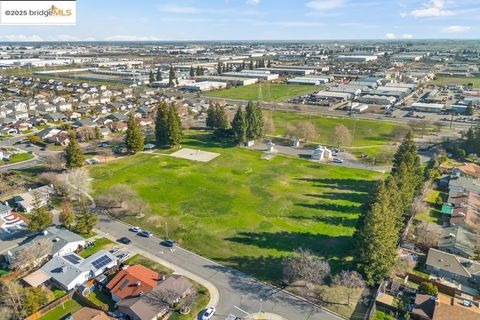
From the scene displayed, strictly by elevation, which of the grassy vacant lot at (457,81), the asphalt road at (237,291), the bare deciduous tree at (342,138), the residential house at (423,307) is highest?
the grassy vacant lot at (457,81)

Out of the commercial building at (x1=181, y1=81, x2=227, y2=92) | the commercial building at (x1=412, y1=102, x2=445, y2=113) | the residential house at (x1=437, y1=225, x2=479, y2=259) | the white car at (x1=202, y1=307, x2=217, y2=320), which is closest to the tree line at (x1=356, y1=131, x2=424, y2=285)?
the residential house at (x1=437, y1=225, x2=479, y2=259)

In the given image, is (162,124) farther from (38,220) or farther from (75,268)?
(75,268)

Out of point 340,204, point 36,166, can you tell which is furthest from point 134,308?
point 36,166

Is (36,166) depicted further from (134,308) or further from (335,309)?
(335,309)

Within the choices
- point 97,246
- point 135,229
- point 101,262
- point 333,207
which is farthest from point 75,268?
point 333,207

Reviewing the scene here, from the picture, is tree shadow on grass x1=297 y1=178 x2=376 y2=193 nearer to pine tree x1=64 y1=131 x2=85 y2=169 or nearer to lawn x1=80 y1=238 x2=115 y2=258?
lawn x1=80 y1=238 x2=115 y2=258

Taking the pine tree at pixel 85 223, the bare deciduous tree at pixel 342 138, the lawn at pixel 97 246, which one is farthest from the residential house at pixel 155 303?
the bare deciduous tree at pixel 342 138

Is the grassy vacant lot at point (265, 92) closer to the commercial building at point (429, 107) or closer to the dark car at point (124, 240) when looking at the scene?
the commercial building at point (429, 107)
